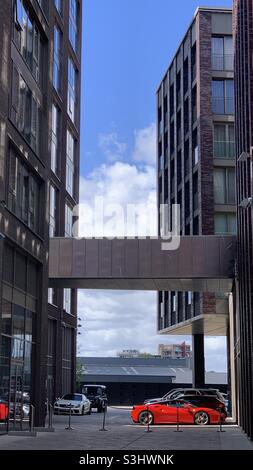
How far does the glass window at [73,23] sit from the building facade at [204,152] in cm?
877

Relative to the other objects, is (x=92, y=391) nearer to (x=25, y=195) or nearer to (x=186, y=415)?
(x=186, y=415)

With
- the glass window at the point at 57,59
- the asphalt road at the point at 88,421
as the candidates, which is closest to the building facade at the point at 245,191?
the asphalt road at the point at 88,421

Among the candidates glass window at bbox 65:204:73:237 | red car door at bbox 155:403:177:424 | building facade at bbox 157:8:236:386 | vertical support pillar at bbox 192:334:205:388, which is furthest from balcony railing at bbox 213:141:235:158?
red car door at bbox 155:403:177:424

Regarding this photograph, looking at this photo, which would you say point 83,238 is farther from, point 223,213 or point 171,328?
point 171,328

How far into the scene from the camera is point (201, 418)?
3177 cm

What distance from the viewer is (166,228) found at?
57.5 meters

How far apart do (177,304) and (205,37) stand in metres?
19.9

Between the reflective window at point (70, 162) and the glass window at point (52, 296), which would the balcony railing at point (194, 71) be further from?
A: the glass window at point (52, 296)

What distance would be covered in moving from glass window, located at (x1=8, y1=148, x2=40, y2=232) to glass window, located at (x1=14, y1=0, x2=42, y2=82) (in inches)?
165

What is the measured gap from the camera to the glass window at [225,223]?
48.1 meters

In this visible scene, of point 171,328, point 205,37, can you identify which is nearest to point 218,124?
point 205,37

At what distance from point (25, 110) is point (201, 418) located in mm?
15870

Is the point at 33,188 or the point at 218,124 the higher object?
the point at 218,124

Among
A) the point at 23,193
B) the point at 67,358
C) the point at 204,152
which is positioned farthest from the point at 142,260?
the point at 67,358
